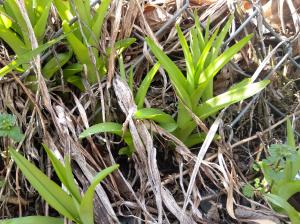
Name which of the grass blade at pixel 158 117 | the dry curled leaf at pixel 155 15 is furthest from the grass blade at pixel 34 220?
the dry curled leaf at pixel 155 15

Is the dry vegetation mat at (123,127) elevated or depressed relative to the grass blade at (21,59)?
depressed

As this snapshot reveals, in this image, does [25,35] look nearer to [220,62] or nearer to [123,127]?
[123,127]

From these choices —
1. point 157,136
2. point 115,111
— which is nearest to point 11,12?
point 115,111

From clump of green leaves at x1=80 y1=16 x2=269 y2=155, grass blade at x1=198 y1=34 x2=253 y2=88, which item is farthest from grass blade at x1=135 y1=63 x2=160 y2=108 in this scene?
grass blade at x1=198 y1=34 x2=253 y2=88

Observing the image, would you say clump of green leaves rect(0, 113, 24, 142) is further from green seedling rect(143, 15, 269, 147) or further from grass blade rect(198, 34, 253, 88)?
grass blade rect(198, 34, 253, 88)

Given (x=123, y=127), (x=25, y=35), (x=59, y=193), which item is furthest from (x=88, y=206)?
(x=25, y=35)

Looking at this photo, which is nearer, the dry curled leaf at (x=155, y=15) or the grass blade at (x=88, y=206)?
the grass blade at (x=88, y=206)

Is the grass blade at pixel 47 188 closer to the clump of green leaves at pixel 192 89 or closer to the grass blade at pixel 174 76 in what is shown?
the clump of green leaves at pixel 192 89
